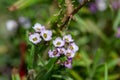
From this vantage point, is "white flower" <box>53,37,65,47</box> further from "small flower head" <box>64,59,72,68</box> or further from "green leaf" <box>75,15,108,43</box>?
"green leaf" <box>75,15,108,43</box>

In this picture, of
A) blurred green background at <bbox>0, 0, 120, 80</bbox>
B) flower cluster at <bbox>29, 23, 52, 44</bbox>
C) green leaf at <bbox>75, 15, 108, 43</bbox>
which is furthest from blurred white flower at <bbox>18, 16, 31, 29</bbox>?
flower cluster at <bbox>29, 23, 52, 44</bbox>

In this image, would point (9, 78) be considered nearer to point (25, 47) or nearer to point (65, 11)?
point (25, 47)

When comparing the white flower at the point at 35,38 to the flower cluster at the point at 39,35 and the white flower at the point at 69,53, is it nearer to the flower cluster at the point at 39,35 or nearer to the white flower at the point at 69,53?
the flower cluster at the point at 39,35

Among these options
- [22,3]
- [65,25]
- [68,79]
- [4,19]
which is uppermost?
[4,19]

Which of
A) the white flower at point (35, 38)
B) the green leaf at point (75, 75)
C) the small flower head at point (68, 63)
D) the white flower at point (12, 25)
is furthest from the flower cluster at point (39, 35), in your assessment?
the white flower at point (12, 25)

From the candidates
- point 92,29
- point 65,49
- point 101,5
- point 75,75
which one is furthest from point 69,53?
point 101,5

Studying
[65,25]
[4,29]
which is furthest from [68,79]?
[4,29]
